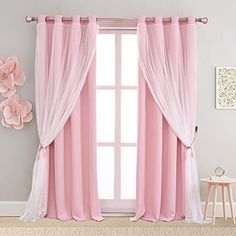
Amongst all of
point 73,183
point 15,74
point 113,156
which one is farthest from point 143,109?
point 15,74

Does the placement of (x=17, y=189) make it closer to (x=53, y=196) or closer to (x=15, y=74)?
(x=53, y=196)

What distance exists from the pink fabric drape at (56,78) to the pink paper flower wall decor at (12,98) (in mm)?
151

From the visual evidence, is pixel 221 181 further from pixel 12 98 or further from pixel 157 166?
pixel 12 98

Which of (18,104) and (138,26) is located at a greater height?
(138,26)

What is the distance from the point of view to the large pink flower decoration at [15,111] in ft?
17.1

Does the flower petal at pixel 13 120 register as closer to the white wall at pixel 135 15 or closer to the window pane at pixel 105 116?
the white wall at pixel 135 15

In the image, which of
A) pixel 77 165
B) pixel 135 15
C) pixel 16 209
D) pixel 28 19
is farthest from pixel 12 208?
pixel 135 15

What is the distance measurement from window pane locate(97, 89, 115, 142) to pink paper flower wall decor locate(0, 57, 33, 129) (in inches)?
29.7

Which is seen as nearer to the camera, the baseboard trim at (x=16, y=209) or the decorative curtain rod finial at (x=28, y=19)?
the decorative curtain rod finial at (x=28, y=19)

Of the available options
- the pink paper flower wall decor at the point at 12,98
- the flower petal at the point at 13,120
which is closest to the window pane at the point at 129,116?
the pink paper flower wall decor at the point at 12,98

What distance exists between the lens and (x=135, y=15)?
5.36m

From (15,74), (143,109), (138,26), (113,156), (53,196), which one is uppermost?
(138,26)

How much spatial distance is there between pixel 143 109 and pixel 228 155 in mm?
1095

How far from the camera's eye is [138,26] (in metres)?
5.20
